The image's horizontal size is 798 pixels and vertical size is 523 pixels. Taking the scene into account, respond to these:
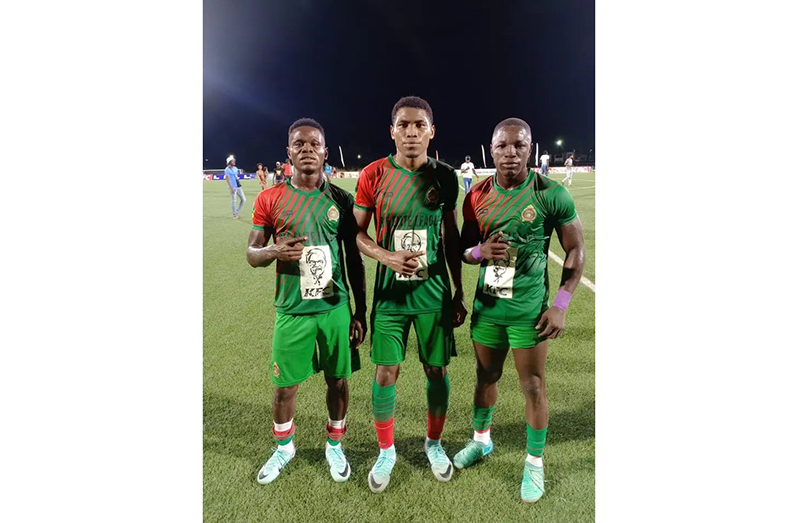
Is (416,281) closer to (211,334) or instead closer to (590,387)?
(590,387)

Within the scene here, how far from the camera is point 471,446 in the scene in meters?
2.56

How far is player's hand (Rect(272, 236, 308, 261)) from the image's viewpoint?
233 centimetres

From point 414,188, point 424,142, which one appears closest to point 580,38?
point 424,142

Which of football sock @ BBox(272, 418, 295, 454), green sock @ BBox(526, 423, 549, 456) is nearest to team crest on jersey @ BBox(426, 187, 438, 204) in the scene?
green sock @ BBox(526, 423, 549, 456)

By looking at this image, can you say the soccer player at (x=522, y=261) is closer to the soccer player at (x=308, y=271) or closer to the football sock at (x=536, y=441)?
the football sock at (x=536, y=441)

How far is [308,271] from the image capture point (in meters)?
2.38

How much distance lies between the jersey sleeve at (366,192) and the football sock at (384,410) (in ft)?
2.84

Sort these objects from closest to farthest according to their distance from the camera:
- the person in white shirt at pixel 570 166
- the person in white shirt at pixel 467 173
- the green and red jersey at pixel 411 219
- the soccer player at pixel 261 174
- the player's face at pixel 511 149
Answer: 1. the player's face at pixel 511 149
2. the green and red jersey at pixel 411 219
3. the person in white shirt at pixel 467 173
4. the person in white shirt at pixel 570 166
5. the soccer player at pixel 261 174

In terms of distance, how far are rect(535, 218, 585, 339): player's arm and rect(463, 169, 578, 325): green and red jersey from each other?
0.15 ft

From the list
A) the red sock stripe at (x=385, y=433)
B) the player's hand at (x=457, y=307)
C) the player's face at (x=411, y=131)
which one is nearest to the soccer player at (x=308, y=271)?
the red sock stripe at (x=385, y=433)

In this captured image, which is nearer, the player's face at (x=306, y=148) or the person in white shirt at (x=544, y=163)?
the player's face at (x=306, y=148)

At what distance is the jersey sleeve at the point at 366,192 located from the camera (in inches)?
92.9

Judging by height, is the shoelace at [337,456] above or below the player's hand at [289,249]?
below

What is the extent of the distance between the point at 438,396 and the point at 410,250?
76 centimetres
